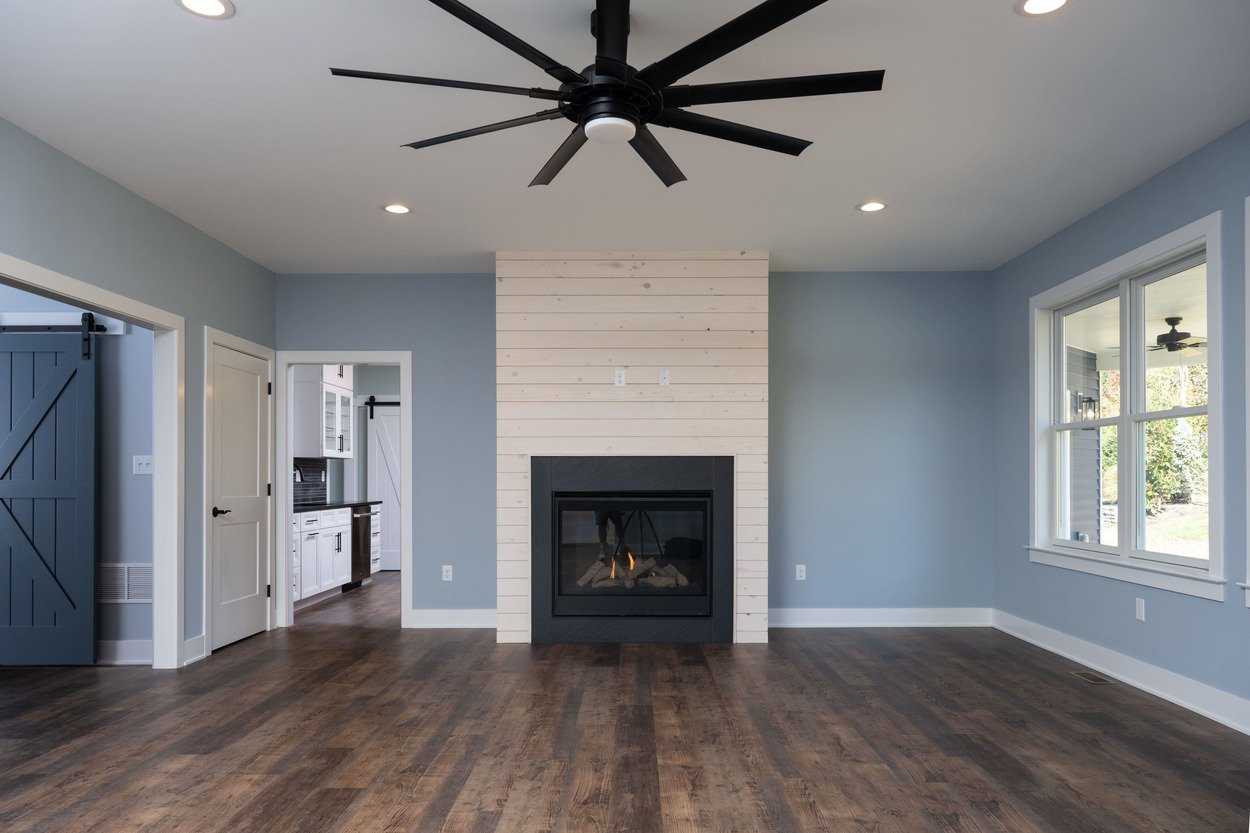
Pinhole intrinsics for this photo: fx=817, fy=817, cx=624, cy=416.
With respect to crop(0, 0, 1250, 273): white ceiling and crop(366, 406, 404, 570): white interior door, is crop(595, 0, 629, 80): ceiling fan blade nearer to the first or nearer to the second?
crop(0, 0, 1250, 273): white ceiling

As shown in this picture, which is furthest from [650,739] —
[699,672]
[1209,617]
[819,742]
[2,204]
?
[2,204]

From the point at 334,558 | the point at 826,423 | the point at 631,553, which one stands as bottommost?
the point at 334,558

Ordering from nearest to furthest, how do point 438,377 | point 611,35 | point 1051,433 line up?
point 611,35
point 1051,433
point 438,377

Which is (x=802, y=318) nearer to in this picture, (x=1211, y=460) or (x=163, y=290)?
(x=1211, y=460)

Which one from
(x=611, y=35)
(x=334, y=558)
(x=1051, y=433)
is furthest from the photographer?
(x=334, y=558)

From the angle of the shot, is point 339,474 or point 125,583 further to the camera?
point 339,474

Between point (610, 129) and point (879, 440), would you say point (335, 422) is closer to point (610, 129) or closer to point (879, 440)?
point (879, 440)

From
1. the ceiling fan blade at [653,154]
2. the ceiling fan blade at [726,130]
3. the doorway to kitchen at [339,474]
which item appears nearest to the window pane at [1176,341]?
the ceiling fan blade at [726,130]

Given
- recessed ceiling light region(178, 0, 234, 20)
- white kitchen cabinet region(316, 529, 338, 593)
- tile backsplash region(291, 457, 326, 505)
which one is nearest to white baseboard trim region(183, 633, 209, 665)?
white kitchen cabinet region(316, 529, 338, 593)

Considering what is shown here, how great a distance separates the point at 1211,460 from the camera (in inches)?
142

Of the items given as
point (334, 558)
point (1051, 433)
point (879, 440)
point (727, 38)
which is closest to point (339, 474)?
point (334, 558)

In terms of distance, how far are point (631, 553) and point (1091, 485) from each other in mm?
2776

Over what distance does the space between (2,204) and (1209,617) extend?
17.6 ft

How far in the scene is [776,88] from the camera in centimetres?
221
